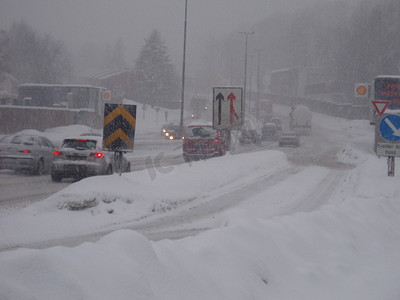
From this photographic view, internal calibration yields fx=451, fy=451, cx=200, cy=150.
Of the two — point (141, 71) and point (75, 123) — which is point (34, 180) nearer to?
point (75, 123)

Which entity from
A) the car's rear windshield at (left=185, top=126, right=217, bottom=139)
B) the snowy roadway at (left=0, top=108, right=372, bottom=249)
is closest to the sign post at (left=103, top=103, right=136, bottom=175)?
the snowy roadway at (left=0, top=108, right=372, bottom=249)

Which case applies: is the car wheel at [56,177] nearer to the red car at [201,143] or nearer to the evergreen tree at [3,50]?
→ the red car at [201,143]

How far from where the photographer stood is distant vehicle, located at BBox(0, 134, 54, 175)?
683 inches

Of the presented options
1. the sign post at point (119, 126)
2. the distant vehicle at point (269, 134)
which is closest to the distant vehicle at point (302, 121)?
the distant vehicle at point (269, 134)

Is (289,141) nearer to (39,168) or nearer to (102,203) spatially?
(39,168)

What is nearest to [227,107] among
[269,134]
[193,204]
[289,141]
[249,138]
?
[193,204]

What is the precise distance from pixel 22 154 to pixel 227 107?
9.73 metres

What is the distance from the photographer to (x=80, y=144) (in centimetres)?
1527

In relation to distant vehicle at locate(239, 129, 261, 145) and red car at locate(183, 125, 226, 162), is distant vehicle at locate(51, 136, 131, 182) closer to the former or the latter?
red car at locate(183, 125, 226, 162)

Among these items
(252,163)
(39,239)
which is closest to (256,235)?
(39,239)

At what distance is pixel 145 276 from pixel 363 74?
8660 centimetres

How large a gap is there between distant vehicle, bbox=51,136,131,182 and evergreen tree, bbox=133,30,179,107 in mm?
72258

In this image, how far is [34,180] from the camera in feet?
52.9

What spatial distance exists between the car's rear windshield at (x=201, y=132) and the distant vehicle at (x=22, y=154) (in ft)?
27.4
